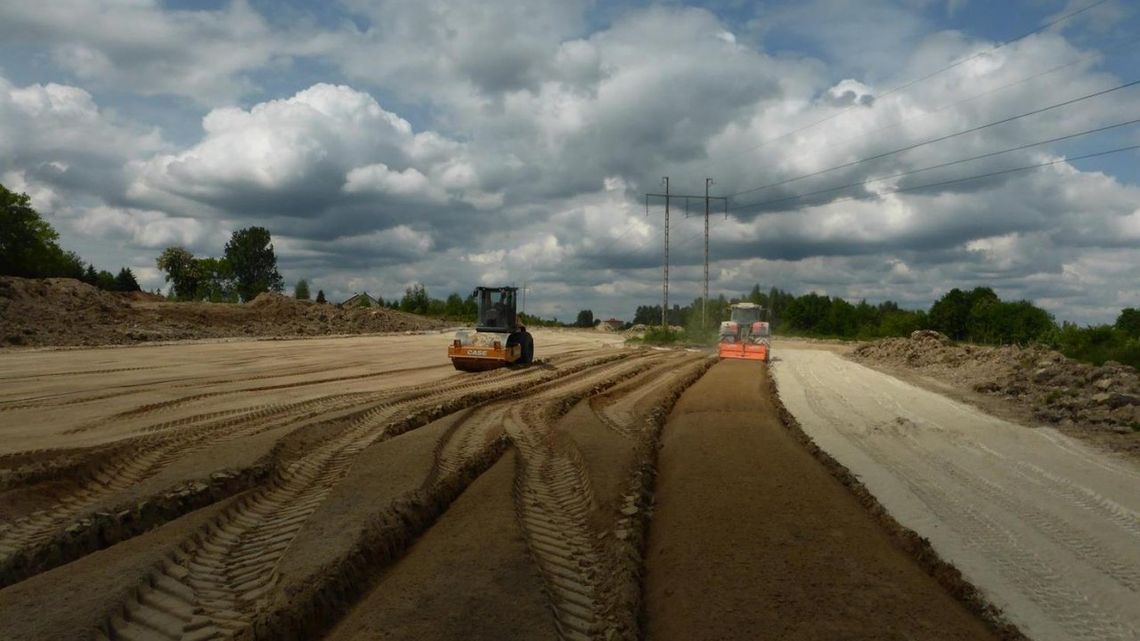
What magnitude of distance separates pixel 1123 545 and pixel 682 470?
4421 millimetres

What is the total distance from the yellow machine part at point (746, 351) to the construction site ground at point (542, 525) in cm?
1738

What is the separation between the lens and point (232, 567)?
579 cm

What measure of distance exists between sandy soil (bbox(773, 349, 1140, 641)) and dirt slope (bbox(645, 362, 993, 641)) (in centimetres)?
56

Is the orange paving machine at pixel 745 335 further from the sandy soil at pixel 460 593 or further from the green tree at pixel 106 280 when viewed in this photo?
the green tree at pixel 106 280

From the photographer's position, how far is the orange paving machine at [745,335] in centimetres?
3266

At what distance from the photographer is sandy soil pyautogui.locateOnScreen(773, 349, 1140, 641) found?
5.64 m

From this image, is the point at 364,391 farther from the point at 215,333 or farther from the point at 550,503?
the point at 215,333

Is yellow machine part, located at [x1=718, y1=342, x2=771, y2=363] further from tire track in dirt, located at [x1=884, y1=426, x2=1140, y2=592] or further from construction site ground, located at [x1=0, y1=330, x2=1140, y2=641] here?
tire track in dirt, located at [x1=884, y1=426, x2=1140, y2=592]

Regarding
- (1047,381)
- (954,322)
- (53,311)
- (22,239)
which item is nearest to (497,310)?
(1047,381)

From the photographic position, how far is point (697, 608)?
5281 mm

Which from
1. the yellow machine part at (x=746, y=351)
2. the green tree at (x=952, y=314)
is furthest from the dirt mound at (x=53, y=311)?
the green tree at (x=952, y=314)

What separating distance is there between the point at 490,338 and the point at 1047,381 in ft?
47.0

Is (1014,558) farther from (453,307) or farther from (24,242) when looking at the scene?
(453,307)

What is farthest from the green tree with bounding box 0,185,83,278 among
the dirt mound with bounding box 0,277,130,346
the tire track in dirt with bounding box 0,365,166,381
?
the tire track in dirt with bounding box 0,365,166,381
